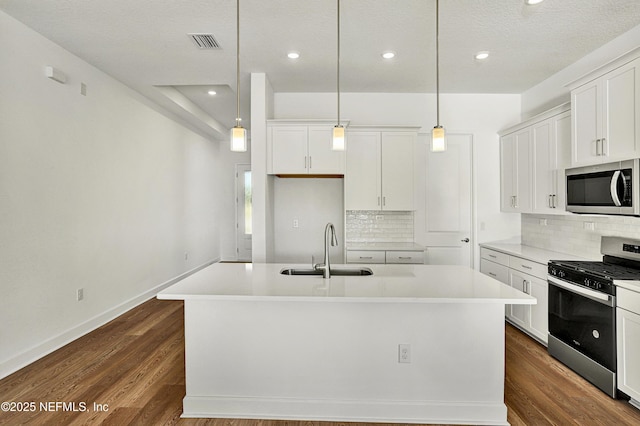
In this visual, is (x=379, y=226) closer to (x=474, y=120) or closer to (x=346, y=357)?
(x=474, y=120)

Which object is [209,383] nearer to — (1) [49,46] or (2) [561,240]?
(1) [49,46]

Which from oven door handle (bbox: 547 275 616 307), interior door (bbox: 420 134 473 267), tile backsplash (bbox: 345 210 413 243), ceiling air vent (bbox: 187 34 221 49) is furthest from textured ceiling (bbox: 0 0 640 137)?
oven door handle (bbox: 547 275 616 307)

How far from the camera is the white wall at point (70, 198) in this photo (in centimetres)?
287

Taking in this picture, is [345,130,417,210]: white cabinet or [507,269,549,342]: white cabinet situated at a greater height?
[345,130,417,210]: white cabinet

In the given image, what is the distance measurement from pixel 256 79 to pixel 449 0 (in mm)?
2185

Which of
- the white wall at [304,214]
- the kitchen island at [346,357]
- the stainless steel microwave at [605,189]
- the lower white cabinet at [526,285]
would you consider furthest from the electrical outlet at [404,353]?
the white wall at [304,214]

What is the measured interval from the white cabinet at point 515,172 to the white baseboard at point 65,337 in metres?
4.94

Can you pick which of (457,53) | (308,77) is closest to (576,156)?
(457,53)

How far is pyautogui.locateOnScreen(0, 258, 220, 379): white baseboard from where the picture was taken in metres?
2.86

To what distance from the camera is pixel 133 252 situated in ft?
15.1

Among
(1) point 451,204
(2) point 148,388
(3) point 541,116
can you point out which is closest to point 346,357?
(2) point 148,388

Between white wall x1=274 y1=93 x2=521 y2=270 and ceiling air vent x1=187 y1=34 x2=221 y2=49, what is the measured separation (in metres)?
1.40

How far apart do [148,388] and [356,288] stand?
5.85ft

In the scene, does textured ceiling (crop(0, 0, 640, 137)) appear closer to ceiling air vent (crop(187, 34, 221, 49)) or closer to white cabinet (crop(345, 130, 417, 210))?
ceiling air vent (crop(187, 34, 221, 49))
